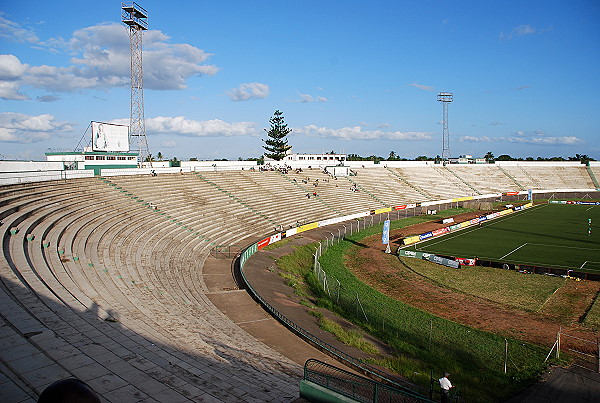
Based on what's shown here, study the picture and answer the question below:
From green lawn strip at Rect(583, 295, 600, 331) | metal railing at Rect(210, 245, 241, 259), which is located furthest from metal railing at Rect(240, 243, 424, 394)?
green lawn strip at Rect(583, 295, 600, 331)

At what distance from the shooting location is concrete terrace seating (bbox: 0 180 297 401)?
9.07 meters

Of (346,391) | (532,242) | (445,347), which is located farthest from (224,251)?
(532,242)

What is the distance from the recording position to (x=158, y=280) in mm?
21500

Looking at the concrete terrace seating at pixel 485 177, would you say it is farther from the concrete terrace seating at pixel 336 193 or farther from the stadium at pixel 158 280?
the concrete terrace seating at pixel 336 193

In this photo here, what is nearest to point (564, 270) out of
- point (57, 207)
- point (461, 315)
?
point (461, 315)

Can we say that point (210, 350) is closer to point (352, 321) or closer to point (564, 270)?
point (352, 321)

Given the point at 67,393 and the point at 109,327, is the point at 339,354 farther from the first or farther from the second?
the point at 67,393

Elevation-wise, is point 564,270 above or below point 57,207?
below

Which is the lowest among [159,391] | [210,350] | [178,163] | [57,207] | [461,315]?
[461,315]

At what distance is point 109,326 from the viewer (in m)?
12.4

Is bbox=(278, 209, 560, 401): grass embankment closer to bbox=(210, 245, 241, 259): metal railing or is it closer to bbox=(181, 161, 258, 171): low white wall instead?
bbox=(210, 245, 241, 259): metal railing

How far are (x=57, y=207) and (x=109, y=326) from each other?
17.2 meters

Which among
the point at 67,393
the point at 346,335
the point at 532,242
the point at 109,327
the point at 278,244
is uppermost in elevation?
the point at 67,393

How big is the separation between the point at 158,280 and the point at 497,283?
23.4 m
